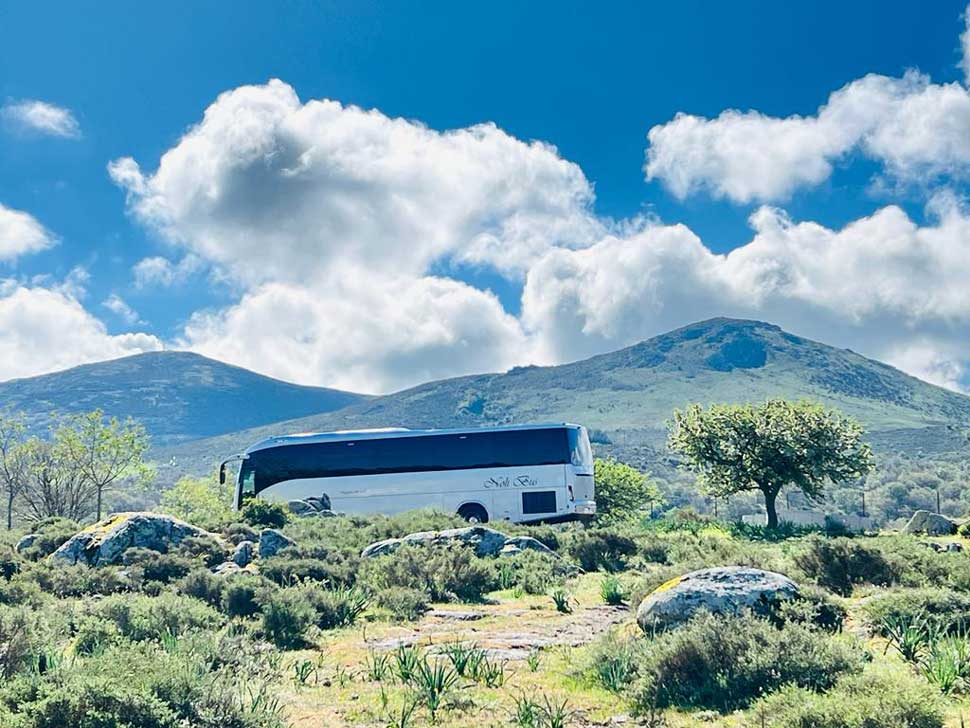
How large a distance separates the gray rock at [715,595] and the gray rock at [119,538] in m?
13.0

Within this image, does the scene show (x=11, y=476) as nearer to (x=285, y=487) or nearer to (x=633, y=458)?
(x=285, y=487)

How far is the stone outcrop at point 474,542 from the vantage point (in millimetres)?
18250

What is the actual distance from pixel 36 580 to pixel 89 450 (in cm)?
3607

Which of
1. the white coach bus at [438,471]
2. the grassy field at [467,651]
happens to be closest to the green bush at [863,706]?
the grassy field at [467,651]

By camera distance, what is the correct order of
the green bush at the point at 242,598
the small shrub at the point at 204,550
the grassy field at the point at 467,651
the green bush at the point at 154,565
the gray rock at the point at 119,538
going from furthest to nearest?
the small shrub at the point at 204,550 → the gray rock at the point at 119,538 → the green bush at the point at 154,565 → the green bush at the point at 242,598 → the grassy field at the point at 467,651

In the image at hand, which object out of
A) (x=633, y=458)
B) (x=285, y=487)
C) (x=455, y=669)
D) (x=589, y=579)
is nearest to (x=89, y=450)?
(x=285, y=487)

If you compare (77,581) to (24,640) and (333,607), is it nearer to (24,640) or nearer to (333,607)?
(333,607)

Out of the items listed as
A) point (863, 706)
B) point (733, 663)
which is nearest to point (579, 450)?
point (733, 663)

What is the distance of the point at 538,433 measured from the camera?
3172 cm

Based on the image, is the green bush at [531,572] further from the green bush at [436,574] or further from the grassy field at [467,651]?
the green bush at [436,574]

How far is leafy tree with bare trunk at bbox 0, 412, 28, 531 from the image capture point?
47.8 metres

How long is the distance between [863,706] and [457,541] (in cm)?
1265

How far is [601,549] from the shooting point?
19.8 m

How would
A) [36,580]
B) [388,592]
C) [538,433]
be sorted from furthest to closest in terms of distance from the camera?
[538,433] → [36,580] → [388,592]
